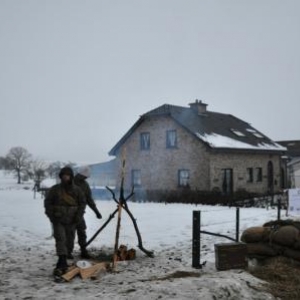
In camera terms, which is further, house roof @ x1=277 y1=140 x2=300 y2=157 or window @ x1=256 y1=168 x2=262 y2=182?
house roof @ x1=277 y1=140 x2=300 y2=157

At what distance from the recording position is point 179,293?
609 cm

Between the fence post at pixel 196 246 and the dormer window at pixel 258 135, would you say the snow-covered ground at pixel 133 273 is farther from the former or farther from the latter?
the dormer window at pixel 258 135

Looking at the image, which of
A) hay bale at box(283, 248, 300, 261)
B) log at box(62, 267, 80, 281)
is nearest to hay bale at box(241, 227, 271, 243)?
hay bale at box(283, 248, 300, 261)

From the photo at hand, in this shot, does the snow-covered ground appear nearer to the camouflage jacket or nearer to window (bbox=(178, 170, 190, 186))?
the camouflage jacket

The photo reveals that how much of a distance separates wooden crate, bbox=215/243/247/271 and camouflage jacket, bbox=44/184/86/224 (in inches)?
100

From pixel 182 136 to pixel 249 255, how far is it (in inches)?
784

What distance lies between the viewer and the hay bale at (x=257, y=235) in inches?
353

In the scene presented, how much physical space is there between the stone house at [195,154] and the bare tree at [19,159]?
→ 4851 centimetres

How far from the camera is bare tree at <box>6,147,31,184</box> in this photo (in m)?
78.7

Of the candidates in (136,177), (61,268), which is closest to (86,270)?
(61,268)

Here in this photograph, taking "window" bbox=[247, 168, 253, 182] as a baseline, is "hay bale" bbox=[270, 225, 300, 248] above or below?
below

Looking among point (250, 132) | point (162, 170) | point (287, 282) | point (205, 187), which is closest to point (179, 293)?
point (287, 282)

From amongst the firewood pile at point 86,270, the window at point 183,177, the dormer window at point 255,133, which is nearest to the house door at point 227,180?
the window at point 183,177

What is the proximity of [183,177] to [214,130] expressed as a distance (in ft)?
13.1
